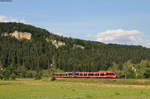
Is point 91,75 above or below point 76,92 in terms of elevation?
above

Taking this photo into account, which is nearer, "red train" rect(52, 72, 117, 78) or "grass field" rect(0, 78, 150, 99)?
"grass field" rect(0, 78, 150, 99)

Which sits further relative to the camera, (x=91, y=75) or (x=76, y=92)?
(x=91, y=75)

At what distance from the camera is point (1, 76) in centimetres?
11400

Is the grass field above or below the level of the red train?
below

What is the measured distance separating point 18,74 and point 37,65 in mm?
49883

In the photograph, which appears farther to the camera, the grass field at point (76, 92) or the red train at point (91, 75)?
the red train at point (91, 75)

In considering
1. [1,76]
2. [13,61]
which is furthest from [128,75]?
[13,61]

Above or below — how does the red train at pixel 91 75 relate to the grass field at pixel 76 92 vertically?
above

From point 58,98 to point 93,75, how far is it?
6940cm

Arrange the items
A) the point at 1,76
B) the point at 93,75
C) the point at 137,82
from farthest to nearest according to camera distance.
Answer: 1. the point at 1,76
2. the point at 93,75
3. the point at 137,82

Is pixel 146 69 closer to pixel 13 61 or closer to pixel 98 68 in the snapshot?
pixel 98 68

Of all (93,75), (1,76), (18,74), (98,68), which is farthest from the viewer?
(98,68)

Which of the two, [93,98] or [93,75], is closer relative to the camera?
[93,98]

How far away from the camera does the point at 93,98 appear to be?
31.1m
